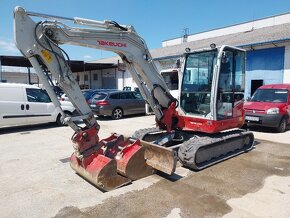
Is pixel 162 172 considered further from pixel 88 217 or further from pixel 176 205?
pixel 88 217

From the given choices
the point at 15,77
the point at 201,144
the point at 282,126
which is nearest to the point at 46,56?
the point at 201,144

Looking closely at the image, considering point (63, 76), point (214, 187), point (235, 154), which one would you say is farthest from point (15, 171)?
point (235, 154)

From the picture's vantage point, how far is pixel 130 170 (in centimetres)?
487

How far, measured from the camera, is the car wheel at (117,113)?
1366cm

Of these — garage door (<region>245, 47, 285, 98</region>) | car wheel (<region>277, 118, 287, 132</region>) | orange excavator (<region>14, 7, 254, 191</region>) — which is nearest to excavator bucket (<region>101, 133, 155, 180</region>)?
orange excavator (<region>14, 7, 254, 191</region>)

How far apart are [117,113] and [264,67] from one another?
913cm

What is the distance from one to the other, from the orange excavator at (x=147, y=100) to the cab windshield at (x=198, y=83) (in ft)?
0.08

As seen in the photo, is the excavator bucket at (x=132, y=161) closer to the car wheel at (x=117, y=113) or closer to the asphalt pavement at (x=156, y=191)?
the asphalt pavement at (x=156, y=191)

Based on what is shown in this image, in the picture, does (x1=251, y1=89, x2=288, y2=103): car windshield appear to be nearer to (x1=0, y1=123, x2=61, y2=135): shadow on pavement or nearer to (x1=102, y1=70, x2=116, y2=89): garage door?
(x1=0, y1=123, x2=61, y2=135): shadow on pavement

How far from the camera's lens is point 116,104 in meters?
13.7

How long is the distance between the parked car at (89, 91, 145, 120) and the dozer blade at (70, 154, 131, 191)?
28.3ft

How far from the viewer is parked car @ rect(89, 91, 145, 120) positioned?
13.3 metres

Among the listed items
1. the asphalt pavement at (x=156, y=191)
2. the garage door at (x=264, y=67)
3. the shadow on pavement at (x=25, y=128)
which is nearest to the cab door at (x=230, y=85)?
the asphalt pavement at (x=156, y=191)

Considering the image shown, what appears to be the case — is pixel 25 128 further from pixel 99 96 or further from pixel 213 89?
pixel 213 89
